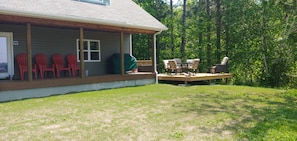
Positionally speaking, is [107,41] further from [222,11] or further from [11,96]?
[222,11]

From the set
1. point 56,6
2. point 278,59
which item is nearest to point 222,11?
point 278,59

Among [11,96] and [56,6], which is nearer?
[11,96]

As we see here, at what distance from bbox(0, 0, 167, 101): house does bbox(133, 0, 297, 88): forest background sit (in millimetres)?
5379

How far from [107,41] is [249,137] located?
9.43 metres

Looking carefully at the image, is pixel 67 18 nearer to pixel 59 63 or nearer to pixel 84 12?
pixel 84 12

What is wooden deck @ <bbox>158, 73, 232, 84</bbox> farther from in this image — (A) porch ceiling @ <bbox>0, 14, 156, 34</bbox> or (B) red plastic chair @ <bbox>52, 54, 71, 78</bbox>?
(B) red plastic chair @ <bbox>52, 54, 71, 78</bbox>

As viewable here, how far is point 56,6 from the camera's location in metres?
8.91

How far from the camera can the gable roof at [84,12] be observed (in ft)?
24.7

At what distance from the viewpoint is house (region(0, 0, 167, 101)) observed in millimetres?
7656

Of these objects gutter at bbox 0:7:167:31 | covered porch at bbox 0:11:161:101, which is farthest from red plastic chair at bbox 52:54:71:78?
gutter at bbox 0:7:167:31

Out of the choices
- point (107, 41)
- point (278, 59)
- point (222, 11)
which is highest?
point (222, 11)

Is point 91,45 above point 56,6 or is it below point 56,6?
below

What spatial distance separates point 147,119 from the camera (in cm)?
494

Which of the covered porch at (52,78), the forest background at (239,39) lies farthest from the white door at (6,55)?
the forest background at (239,39)
